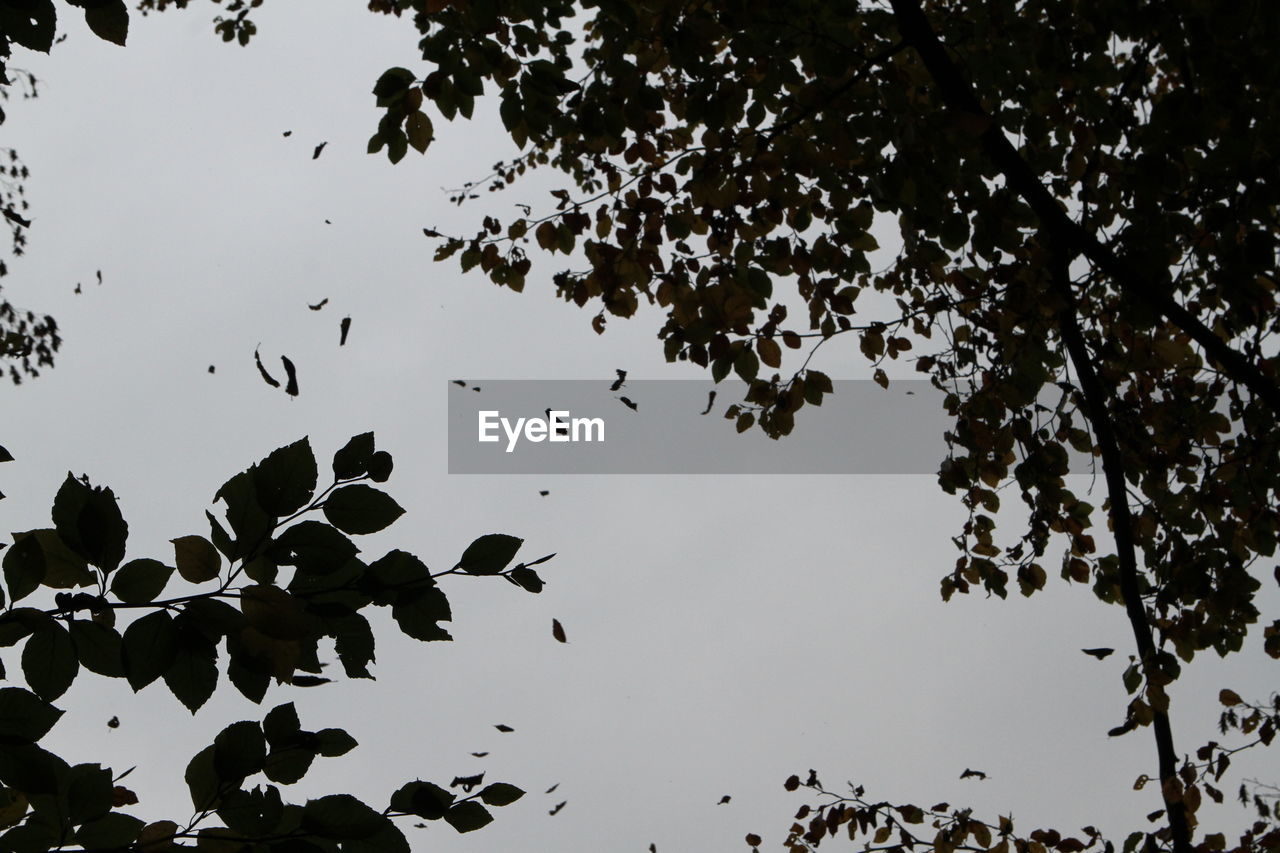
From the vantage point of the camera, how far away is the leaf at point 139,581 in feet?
4.47

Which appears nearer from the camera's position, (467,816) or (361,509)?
(361,509)

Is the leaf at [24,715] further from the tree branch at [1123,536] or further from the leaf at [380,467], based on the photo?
the tree branch at [1123,536]

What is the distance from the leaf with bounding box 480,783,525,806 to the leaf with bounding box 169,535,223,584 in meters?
0.56

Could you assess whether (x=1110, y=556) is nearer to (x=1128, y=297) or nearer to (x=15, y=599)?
(x=1128, y=297)

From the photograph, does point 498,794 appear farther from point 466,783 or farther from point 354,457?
point 354,457

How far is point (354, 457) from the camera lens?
1.49 meters

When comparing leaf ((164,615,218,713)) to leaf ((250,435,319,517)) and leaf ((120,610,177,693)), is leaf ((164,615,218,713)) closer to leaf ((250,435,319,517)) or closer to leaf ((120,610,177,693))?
leaf ((120,610,177,693))

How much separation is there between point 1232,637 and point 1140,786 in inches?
30.6

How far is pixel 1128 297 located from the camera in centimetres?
389

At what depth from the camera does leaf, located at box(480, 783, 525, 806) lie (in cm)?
164

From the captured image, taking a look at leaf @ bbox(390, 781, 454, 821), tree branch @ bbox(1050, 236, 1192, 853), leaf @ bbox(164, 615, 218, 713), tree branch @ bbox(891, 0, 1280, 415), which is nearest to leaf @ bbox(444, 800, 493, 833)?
leaf @ bbox(390, 781, 454, 821)

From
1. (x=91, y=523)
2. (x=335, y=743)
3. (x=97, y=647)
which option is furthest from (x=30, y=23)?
(x=335, y=743)

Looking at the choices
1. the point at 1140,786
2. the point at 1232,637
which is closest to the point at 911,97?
the point at 1232,637

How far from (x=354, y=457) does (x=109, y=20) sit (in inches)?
31.8
